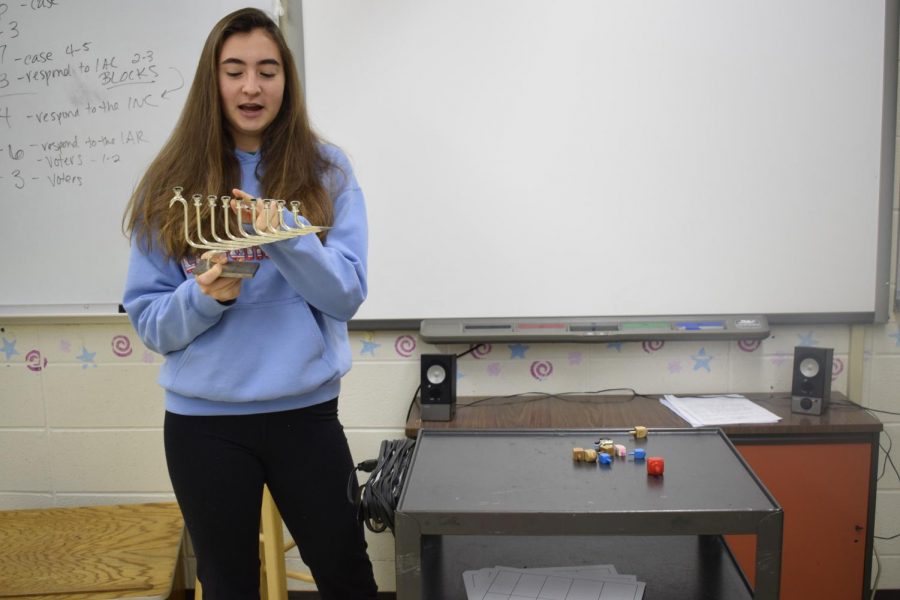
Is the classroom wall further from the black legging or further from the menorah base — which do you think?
the menorah base

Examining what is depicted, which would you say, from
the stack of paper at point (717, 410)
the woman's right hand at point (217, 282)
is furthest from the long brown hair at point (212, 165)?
the stack of paper at point (717, 410)

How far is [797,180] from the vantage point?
2234 mm

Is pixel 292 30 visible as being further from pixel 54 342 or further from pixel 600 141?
pixel 54 342

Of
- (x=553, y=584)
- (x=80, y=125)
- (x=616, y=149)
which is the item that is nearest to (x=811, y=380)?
(x=616, y=149)

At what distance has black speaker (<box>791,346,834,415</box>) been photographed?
208 centimetres

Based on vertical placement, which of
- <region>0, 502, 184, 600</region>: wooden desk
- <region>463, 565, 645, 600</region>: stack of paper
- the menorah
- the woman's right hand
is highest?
the menorah

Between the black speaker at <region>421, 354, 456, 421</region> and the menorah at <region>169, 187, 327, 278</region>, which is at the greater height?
the menorah at <region>169, 187, 327, 278</region>

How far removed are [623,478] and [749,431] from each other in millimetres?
1021

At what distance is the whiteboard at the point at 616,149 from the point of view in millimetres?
2207

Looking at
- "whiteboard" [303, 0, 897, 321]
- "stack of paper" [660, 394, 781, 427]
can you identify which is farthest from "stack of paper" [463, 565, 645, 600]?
"whiteboard" [303, 0, 897, 321]

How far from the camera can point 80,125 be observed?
7.61ft

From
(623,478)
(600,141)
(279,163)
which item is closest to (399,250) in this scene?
(600,141)

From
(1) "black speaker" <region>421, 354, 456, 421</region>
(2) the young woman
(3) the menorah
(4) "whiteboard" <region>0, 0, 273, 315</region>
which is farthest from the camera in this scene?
(4) "whiteboard" <region>0, 0, 273, 315</region>

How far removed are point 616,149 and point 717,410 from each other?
33.2 inches
